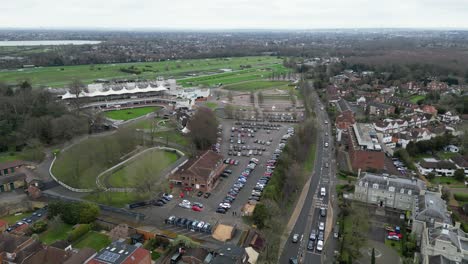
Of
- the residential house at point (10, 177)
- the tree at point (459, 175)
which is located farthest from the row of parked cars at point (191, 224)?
the tree at point (459, 175)

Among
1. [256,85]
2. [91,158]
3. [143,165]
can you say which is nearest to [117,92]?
[91,158]

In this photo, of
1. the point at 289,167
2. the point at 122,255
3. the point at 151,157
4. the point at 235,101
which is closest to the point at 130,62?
the point at 235,101

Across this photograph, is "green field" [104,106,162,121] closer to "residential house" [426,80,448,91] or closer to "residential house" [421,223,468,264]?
"residential house" [421,223,468,264]

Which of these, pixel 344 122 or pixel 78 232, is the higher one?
pixel 344 122

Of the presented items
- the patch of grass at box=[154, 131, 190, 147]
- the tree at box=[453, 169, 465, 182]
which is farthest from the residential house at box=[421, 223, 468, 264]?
the patch of grass at box=[154, 131, 190, 147]

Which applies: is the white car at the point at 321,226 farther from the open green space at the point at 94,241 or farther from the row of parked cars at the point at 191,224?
the open green space at the point at 94,241

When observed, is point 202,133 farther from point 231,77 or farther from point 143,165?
point 231,77

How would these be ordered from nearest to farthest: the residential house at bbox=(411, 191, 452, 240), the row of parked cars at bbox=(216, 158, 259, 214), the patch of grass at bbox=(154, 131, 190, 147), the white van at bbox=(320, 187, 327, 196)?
the residential house at bbox=(411, 191, 452, 240), the row of parked cars at bbox=(216, 158, 259, 214), the white van at bbox=(320, 187, 327, 196), the patch of grass at bbox=(154, 131, 190, 147)
